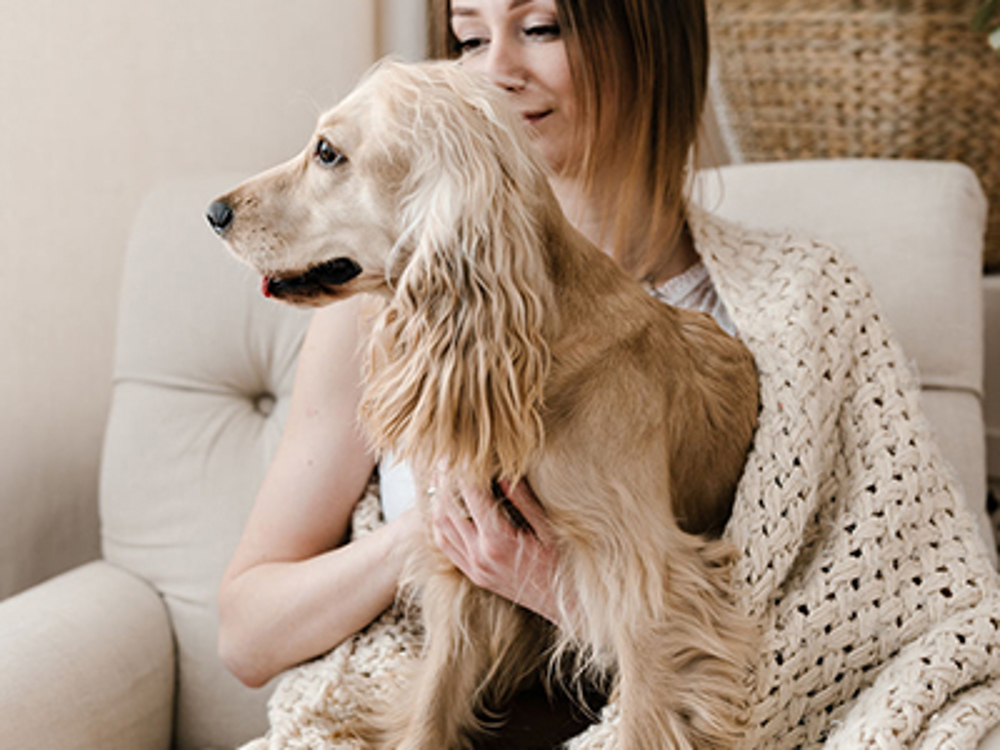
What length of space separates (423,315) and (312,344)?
16.9 inches

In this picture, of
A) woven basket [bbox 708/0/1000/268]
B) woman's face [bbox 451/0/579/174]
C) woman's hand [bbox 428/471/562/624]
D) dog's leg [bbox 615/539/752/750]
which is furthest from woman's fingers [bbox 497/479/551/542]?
woven basket [bbox 708/0/1000/268]

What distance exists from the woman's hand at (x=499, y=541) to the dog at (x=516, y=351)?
22 mm

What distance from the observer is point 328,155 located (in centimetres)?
94

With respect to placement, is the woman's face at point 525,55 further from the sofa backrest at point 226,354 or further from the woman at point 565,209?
the sofa backrest at point 226,354

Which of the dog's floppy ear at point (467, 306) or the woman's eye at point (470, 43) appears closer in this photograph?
the dog's floppy ear at point (467, 306)

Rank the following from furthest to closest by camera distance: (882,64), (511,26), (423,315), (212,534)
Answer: (882,64) → (212,534) → (511,26) → (423,315)

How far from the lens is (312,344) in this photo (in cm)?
129

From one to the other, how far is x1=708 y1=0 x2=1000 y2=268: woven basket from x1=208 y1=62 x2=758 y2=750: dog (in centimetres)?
118

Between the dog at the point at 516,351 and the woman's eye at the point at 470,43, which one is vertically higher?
the woman's eye at the point at 470,43

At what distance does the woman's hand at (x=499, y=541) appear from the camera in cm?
99

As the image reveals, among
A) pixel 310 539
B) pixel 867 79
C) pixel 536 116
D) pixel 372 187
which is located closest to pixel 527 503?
pixel 372 187

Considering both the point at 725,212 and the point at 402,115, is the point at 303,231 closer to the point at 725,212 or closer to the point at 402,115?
the point at 402,115

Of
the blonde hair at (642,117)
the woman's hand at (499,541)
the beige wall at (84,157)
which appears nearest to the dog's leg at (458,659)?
the woman's hand at (499,541)

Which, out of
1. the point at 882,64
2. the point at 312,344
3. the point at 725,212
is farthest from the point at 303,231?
the point at 882,64
